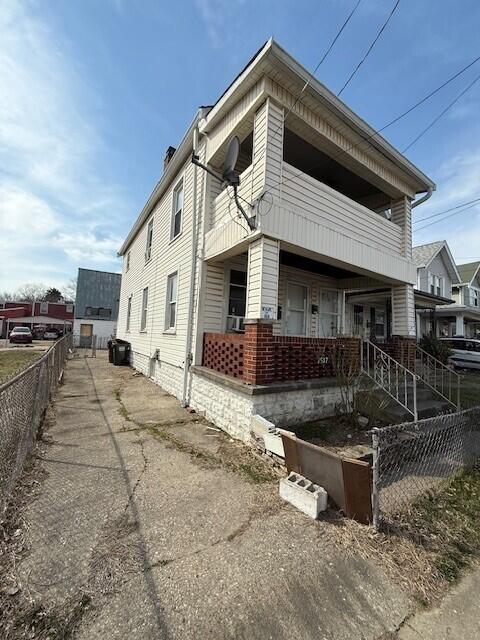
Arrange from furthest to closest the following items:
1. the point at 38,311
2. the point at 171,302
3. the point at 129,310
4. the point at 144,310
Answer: the point at 38,311 < the point at 129,310 < the point at 144,310 < the point at 171,302

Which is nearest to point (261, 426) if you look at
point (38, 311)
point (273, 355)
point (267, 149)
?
point (273, 355)

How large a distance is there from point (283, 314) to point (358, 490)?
19.5ft

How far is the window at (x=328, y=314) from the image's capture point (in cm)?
943

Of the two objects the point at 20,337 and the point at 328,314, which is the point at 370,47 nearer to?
the point at 328,314

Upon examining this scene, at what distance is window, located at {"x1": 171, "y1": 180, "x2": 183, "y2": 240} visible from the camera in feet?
29.4

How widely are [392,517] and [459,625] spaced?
1.07 m

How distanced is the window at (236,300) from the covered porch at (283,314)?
22 millimetres

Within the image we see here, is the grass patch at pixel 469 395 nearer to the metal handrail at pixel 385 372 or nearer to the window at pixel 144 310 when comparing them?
the metal handrail at pixel 385 372

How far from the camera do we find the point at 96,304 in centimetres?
2995

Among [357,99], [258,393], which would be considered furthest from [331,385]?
[357,99]

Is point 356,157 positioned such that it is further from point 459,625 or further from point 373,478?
point 459,625

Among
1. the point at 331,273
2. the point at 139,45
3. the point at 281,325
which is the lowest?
the point at 281,325

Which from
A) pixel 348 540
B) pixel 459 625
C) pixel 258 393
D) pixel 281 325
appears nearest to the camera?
pixel 459 625

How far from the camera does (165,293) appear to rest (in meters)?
9.33
